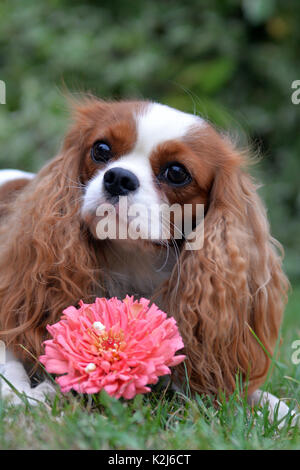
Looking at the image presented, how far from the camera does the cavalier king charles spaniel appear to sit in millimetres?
2221

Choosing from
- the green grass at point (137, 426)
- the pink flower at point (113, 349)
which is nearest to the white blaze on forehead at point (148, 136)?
the pink flower at point (113, 349)

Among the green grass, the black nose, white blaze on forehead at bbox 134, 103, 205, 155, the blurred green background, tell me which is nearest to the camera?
the green grass

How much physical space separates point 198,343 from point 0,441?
0.87 meters

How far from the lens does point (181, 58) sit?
6.05 meters

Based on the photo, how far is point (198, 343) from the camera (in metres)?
2.23

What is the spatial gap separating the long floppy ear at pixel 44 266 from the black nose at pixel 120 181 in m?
0.28

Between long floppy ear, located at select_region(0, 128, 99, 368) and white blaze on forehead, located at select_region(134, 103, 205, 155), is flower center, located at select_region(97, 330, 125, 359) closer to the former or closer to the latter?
long floppy ear, located at select_region(0, 128, 99, 368)

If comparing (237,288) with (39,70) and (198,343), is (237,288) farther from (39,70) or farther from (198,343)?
(39,70)

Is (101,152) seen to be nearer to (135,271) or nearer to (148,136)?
(148,136)

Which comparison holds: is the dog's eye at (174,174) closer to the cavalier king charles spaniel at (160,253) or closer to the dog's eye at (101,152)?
the cavalier king charles spaniel at (160,253)

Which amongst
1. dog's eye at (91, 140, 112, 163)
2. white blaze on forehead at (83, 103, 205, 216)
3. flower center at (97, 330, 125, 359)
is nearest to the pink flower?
flower center at (97, 330, 125, 359)

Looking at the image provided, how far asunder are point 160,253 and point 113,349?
62cm

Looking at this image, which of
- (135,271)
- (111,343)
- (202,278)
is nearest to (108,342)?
(111,343)

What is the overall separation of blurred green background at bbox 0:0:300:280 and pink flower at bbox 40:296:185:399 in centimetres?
388
